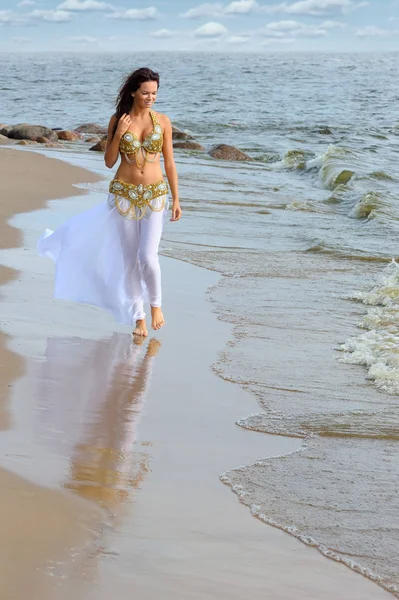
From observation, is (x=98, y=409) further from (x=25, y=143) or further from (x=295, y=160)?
(x=25, y=143)

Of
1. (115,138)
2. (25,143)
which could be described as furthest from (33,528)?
(25,143)

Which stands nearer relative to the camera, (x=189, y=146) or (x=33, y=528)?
(x=33, y=528)

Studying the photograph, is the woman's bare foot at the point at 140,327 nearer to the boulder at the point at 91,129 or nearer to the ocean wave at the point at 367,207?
the ocean wave at the point at 367,207

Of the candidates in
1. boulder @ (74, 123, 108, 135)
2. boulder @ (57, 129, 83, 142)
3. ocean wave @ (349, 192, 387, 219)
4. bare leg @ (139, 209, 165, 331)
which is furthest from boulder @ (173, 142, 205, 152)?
bare leg @ (139, 209, 165, 331)

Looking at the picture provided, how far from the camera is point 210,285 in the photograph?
815cm

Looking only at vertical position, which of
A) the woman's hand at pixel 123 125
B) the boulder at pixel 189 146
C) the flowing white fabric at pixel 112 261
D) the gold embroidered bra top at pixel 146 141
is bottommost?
the boulder at pixel 189 146

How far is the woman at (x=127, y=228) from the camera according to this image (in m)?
6.20

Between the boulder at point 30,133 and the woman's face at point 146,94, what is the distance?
17.7 m

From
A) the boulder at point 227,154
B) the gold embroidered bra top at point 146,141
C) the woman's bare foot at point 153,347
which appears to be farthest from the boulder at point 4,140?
the woman's bare foot at point 153,347

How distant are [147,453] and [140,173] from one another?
2.49 metres

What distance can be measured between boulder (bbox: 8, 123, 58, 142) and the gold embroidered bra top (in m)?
17.6

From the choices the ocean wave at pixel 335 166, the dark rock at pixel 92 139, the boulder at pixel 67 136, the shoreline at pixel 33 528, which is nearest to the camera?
the shoreline at pixel 33 528

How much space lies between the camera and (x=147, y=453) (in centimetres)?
438

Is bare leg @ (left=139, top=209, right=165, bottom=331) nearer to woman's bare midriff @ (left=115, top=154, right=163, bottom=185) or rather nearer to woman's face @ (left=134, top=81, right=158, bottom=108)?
woman's bare midriff @ (left=115, top=154, right=163, bottom=185)
